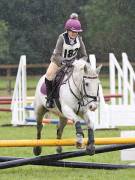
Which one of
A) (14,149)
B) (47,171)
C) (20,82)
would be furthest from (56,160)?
(20,82)

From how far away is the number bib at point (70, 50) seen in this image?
8945 millimetres

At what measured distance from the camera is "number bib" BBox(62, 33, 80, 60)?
8.95m

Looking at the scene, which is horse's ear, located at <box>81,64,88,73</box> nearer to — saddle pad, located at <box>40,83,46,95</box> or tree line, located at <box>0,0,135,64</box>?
saddle pad, located at <box>40,83,46,95</box>

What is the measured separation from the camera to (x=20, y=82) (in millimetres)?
17531

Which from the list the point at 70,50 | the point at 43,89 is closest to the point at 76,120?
the point at 70,50

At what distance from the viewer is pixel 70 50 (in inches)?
354

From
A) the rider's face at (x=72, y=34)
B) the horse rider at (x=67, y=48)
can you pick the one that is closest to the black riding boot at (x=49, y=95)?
the horse rider at (x=67, y=48)

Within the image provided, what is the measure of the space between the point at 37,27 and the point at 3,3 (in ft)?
11.3

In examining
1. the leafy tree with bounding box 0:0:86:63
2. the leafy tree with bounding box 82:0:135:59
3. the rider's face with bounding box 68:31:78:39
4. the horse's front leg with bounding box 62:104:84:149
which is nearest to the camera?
the horse's front leg with bounding box 62:104:84:149

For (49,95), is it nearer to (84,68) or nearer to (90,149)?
(84,68)

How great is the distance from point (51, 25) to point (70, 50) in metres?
49.1

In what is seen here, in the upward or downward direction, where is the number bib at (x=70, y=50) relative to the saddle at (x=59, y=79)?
upward

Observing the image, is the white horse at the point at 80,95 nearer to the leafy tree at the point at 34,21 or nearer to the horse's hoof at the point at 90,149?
the horse's hoof at the point at 90,149

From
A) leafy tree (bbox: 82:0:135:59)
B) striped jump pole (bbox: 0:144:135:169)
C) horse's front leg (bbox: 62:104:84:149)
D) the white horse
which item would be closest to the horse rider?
the white horse
